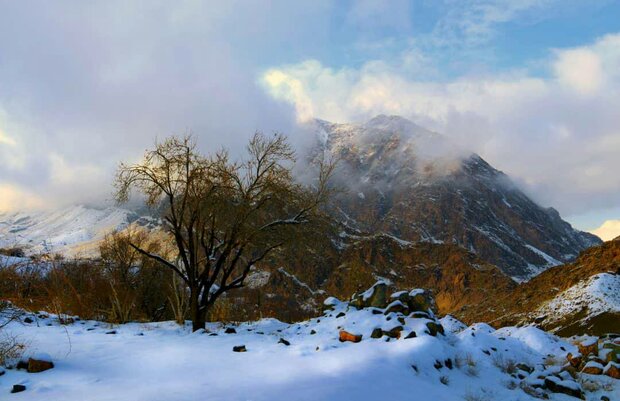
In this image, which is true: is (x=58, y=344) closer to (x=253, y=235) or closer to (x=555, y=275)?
(x=253, y=235)

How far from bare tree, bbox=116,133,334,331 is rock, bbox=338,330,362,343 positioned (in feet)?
21.1

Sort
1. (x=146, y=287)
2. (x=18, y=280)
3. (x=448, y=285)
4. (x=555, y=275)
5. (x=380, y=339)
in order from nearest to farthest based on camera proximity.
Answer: (x=18, y=280) < (x=380, y=339) < (x=146, y=287) < (x=555, y=275) < (x=448, y=285)

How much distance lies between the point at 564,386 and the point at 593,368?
297 cm

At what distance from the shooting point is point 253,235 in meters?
17.6

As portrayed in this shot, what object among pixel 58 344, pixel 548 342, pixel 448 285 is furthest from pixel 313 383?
pixel 448 285

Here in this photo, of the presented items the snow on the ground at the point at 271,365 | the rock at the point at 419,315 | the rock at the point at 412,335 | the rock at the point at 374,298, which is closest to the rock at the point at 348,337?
the snow on the ground at the point at 271,365

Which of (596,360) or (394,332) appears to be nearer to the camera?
(394,332)

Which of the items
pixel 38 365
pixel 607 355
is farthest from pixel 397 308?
pixel 38 365

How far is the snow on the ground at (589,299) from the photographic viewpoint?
35.8 m

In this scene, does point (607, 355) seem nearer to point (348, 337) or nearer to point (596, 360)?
point (596, 360)

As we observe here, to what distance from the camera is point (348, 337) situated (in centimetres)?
1205

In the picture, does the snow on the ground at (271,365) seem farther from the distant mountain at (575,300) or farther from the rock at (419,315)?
the distant mountain at (575,300)

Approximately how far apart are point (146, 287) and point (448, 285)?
176m

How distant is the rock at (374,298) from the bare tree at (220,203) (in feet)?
13.4
